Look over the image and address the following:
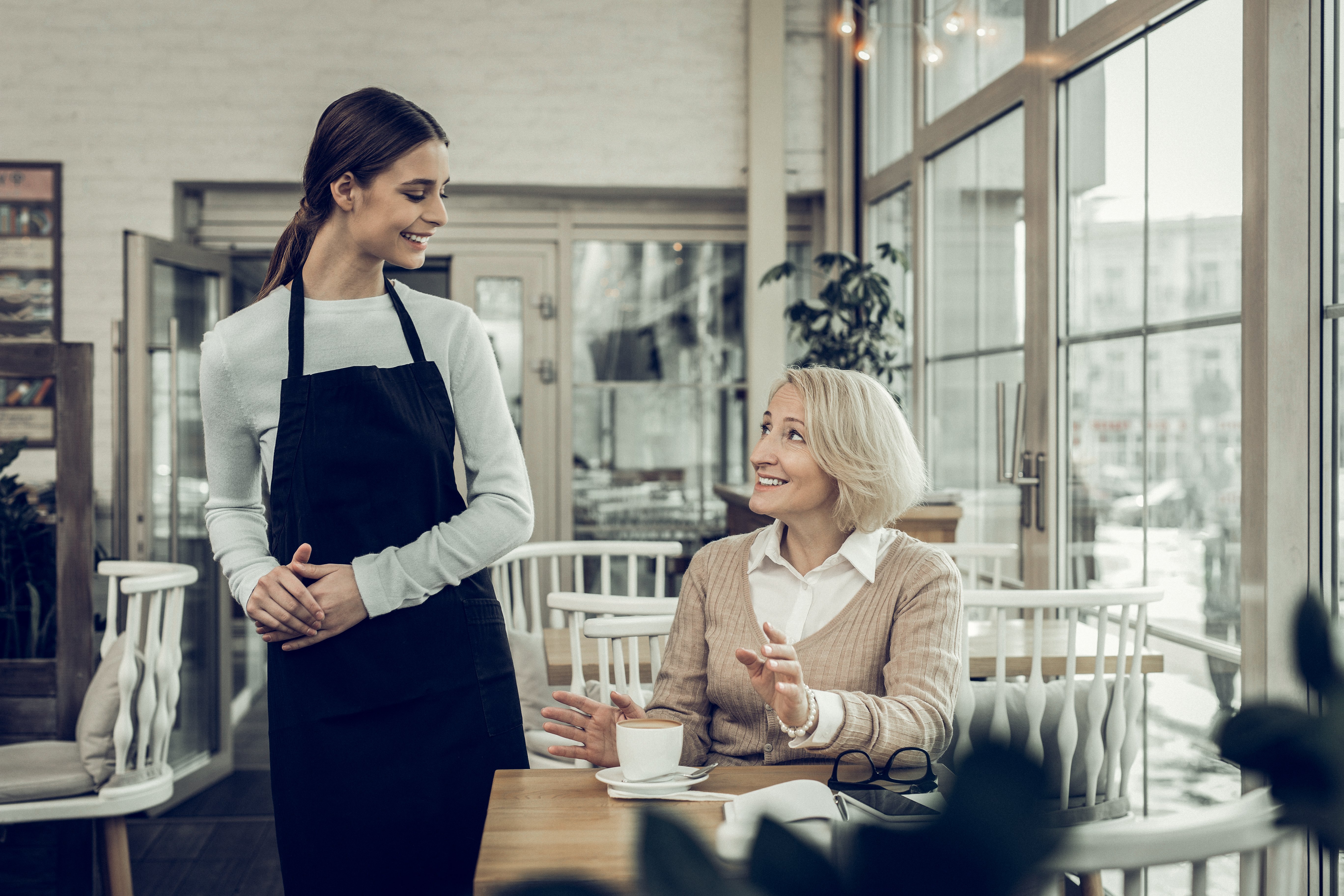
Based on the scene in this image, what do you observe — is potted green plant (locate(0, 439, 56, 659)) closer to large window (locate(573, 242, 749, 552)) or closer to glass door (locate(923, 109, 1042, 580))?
large window (locate(573, 242, 749, 552))

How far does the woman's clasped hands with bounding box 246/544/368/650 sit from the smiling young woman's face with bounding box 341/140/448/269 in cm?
38

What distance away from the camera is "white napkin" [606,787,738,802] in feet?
3.84

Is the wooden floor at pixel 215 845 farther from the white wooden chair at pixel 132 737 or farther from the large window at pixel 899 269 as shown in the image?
the large window at pixel 899 269

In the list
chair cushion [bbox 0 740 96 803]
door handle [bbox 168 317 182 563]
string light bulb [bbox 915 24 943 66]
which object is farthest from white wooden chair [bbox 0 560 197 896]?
string light bulb [bbox 915 24 943 66]

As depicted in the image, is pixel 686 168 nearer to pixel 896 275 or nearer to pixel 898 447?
pixel 896 275

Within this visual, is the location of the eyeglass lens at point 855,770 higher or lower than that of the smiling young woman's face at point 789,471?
lower

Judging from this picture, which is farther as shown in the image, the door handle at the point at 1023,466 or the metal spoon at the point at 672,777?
the door handle at the point at 1023,466

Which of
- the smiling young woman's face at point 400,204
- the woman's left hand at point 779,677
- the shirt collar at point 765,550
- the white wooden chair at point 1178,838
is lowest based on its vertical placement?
the woman's left hand at point 779,677

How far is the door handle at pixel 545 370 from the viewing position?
4.80 m

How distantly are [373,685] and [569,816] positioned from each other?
301 millimetres

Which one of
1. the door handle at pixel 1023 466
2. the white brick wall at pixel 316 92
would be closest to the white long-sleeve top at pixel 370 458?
the door handle at pixel 1023 466

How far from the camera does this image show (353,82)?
447cm

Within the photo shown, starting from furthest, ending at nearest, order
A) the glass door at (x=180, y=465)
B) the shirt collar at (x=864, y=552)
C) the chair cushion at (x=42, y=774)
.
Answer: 1. the glass door at (x=180, y=465)
2. the chair cushion at (x=42, y=774)
3. the shirt collar at (x=864, y=552)

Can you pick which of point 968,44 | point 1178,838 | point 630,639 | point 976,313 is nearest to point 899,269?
point 976,313
